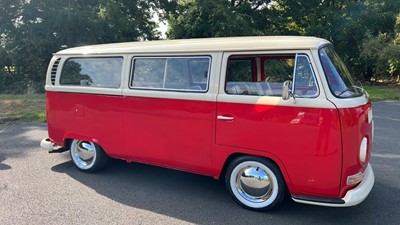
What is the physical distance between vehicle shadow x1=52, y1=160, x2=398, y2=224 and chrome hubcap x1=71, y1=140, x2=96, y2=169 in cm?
14

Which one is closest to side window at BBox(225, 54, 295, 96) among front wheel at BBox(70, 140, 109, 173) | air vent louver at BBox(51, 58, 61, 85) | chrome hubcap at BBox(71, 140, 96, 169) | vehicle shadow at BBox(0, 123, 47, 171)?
front wheel at BBox(70, 140, 109, 173)

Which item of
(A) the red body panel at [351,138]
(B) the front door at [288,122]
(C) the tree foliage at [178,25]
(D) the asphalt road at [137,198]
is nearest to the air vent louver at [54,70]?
(D) the asphalt road at [137,198]

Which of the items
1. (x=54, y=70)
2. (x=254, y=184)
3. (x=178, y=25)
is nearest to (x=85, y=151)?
(x=54, y=70)

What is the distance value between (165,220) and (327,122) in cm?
202

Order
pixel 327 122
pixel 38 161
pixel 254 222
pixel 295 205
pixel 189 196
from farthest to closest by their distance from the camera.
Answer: pixel 38 161 → pixel 189 196 → pixel 295 205 → pixel 254 222 → pixel 327 122

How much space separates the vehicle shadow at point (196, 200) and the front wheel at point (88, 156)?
0.37ft

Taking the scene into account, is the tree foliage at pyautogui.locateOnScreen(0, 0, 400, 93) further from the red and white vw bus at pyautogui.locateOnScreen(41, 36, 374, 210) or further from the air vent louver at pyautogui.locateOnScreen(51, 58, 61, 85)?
the red and white vw bus at pyautogui.locateOnScreen(41, 36, 374, 210)

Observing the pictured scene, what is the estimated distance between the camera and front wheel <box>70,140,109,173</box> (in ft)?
16.6

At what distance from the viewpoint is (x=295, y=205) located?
13.2ft

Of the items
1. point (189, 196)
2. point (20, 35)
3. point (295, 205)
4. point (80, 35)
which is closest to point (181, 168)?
point (189, 196)

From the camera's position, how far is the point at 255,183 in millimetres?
3898

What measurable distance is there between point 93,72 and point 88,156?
132cm

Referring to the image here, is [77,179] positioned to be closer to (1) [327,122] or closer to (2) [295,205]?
(2) [295,205]

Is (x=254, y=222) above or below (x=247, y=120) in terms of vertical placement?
below
